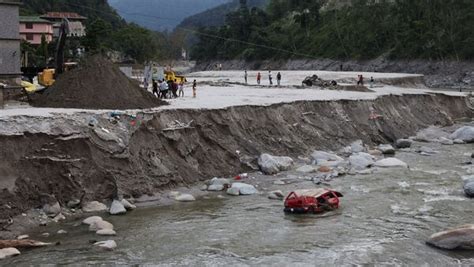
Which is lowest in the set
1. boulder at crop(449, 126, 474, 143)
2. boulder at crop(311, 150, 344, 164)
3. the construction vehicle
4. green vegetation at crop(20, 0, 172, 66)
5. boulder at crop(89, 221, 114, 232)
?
boulder at crop(89, 221, 114, 232)

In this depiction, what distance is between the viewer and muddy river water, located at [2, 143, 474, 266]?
48.0 ft

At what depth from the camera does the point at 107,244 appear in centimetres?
1570

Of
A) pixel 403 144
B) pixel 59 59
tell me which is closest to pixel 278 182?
pixel 403 144

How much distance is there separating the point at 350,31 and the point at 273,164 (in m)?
83.8

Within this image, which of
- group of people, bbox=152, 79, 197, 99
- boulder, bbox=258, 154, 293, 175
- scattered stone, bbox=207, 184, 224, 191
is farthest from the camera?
group of people, bbox=152, 79, 197, 99

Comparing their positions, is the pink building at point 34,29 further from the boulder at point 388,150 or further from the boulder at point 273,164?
the boulder at point 273,164

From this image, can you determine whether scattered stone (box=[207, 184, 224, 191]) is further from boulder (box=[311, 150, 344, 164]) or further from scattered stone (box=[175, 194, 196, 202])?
boulder (box=[311, 150, 344, 164])

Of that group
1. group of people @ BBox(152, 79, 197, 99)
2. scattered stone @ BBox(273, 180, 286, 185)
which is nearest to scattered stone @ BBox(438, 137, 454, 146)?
scattered stone @ BBox(273, 180, 286, 185)

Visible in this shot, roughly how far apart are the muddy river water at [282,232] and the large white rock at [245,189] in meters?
0.46

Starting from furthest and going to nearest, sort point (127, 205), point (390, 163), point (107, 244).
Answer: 1. point (390, 163)
2. point (127, 205)
3. point (107, 244)

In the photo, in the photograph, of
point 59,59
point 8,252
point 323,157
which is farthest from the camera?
point 59,59

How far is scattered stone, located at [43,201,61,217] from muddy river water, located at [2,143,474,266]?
2.73 ft

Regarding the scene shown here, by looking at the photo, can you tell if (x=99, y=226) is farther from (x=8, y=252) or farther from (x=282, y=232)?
(x=282, y=232)

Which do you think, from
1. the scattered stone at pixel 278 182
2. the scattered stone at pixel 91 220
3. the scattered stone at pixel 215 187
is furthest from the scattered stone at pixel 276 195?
the scattered stone at pixel 91 220
